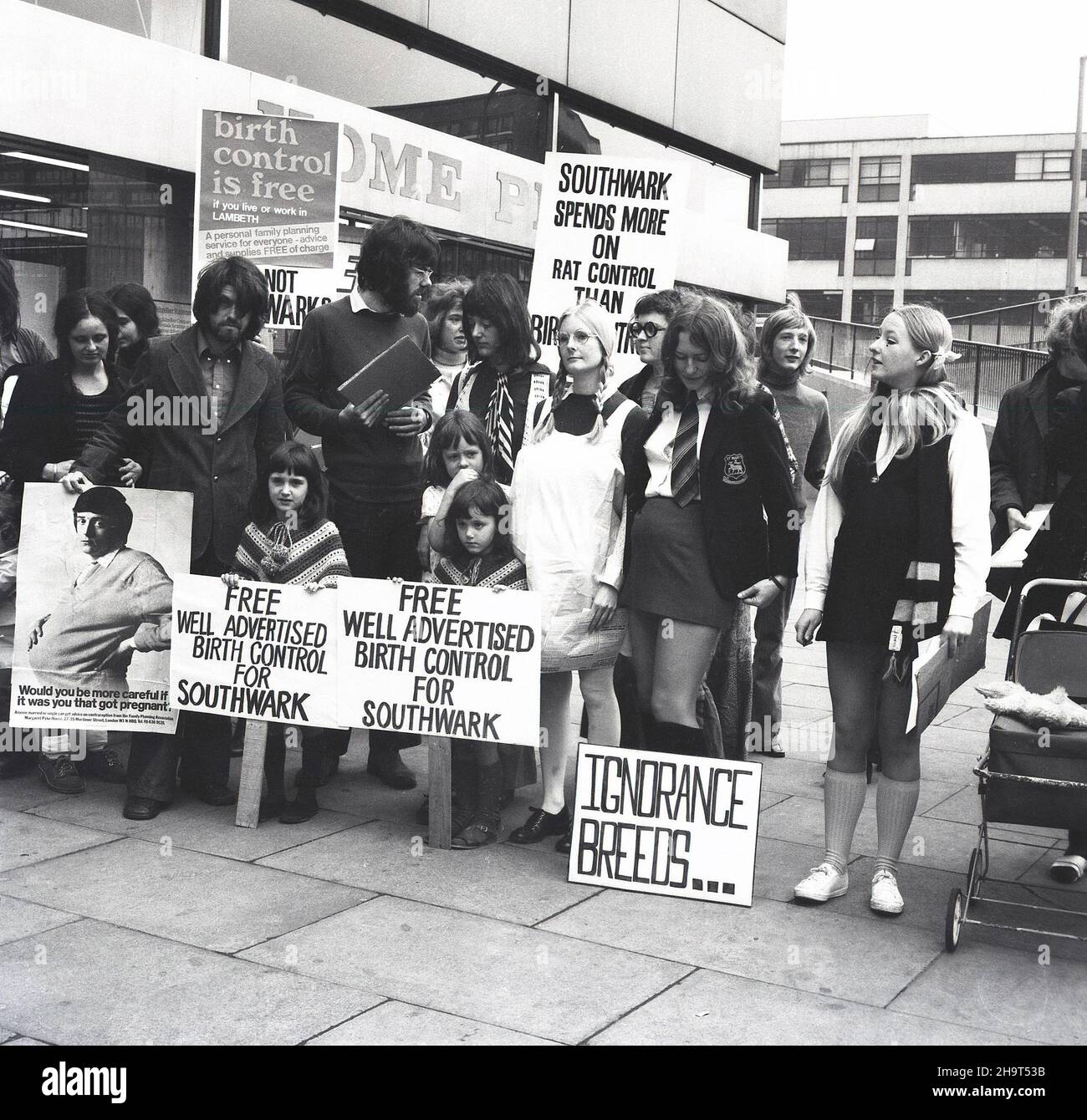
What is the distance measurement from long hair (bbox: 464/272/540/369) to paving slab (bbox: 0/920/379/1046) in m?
2.71

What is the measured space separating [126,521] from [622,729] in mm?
2228

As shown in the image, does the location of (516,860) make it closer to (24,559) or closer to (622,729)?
(622,729)

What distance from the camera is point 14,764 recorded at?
20.5 ft

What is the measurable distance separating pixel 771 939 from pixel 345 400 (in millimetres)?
2821

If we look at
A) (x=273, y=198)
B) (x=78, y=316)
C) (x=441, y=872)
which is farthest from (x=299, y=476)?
(x=273, y=198)

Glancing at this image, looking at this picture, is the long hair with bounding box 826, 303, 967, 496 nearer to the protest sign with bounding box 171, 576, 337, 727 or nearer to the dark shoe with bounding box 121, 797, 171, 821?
the protest sign with bounding box 171, 576, 337, 727

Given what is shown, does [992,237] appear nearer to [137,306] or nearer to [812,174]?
[812,174]

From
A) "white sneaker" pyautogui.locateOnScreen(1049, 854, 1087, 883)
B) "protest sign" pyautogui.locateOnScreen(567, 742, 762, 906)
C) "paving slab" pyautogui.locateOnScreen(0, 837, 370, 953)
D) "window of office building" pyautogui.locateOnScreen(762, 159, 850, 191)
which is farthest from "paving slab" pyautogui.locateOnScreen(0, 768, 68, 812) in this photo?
"window of office building" pyautogui.locateOnScreen(762, 159, 850, 191)

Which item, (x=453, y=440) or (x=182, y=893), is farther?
(x=453, y=440)
